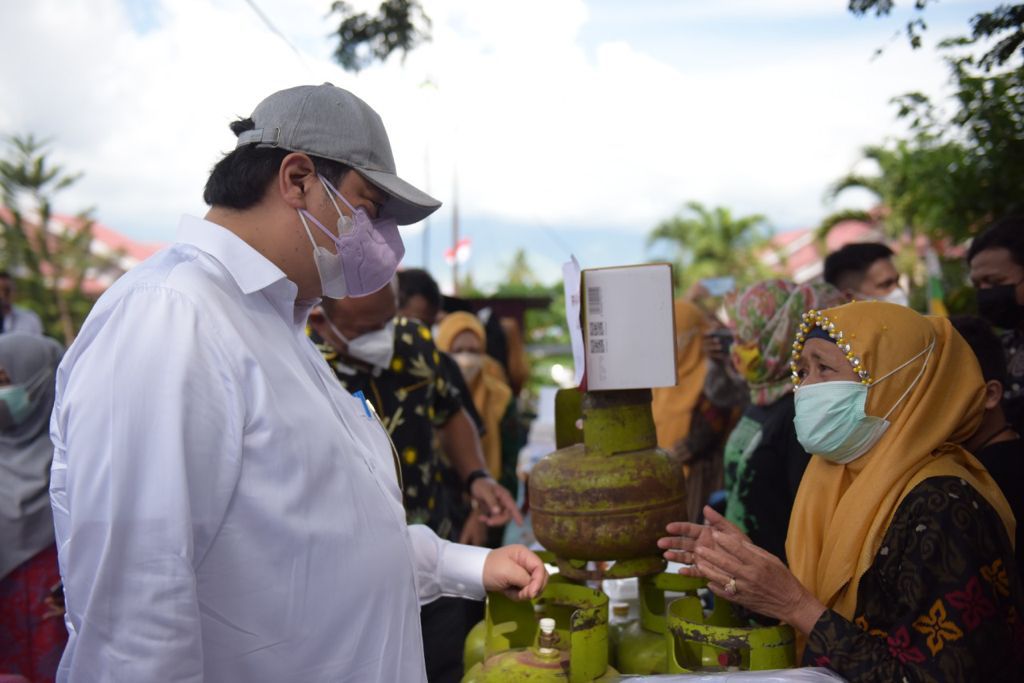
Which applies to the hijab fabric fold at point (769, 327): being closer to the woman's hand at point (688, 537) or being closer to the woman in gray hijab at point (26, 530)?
the woman's hand at point (688, 537)

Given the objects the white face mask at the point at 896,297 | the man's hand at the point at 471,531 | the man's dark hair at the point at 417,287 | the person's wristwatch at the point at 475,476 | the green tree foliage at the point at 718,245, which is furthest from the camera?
the green tree foliage at the point at 718,245

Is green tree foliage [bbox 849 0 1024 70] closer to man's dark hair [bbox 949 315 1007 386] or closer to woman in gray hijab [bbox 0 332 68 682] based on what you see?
man's dark hair [bbox 949 315 1007 386]

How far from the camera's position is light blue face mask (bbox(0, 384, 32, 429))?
342 cm

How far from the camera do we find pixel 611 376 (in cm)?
216

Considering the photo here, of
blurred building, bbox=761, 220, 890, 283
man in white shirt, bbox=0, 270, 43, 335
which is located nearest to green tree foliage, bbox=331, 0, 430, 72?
man in white shirt, bbox=0, 270, 43, 335

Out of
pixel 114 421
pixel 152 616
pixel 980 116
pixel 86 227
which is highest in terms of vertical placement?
pixel 86 227

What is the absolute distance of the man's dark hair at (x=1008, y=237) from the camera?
3135mm

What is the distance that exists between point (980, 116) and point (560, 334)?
18042mm

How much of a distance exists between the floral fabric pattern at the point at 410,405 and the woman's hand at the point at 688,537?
126 cm

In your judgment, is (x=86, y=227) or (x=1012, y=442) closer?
(x=1012, y=442)

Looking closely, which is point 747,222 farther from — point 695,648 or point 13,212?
point 695,648

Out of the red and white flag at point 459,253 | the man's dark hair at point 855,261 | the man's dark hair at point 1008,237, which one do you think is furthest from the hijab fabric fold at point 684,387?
the red and white flag at point 459,253

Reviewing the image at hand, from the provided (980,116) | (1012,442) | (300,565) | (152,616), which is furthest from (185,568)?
(980,116)

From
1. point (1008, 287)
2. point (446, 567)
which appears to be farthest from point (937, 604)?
point (1008, 287)
